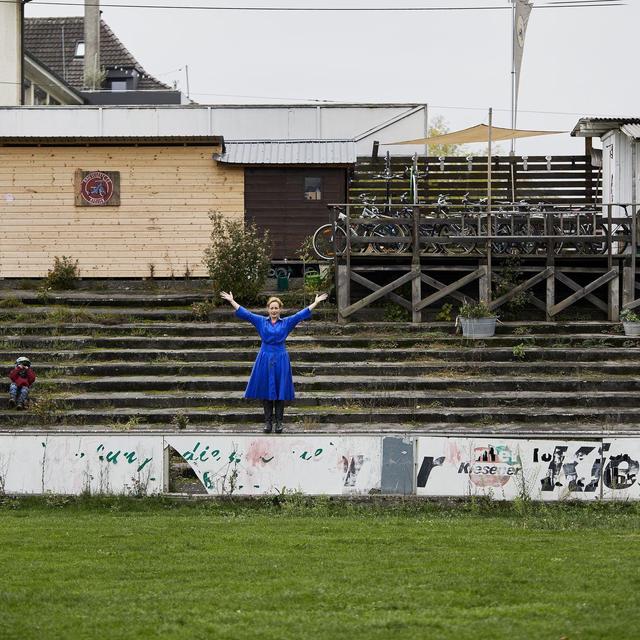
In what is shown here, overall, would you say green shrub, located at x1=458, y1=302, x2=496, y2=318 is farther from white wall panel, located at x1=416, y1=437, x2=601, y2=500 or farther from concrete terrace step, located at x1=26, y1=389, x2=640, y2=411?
white wall panel, located at x1=416, y1=437, x2=601, y2=500

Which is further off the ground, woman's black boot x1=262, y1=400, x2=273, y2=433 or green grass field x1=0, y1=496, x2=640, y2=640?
woman's black boot x1=262, y1=400, x2=273, y2=433

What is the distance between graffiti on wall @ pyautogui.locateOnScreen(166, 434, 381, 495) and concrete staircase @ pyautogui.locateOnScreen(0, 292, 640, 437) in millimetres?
3167

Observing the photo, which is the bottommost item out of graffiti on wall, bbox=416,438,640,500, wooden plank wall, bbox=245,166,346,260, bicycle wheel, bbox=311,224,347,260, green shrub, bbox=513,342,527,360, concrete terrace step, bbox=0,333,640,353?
graffiti on wall, bbox=416,438,640,500

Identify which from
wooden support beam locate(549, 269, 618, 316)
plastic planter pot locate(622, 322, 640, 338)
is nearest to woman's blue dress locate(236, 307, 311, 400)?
plastic planter pot locate(622, 322, 640, 338)

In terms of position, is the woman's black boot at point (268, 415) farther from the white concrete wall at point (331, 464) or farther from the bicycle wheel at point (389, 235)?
the bicycle wheel at point (389, 235)

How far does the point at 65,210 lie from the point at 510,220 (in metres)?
9.26

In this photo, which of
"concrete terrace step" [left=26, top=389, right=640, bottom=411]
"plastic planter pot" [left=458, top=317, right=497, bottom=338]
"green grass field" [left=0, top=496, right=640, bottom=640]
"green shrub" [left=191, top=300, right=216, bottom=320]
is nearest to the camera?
"green grass field" [left=0, top=496, right=640, bottom=640]

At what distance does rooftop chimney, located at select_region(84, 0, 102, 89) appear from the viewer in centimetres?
5323

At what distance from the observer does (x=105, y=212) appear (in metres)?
25.8

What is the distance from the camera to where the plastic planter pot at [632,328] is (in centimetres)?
2117

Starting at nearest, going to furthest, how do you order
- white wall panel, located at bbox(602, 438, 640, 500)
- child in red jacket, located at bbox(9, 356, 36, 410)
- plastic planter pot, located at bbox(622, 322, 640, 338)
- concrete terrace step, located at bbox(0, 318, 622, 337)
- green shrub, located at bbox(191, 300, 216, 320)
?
white wall panel, located at bbox(602, 438, 640, 500)
child in red jacket, located at bbox(9, 356, 36, 410)
plastic planter pot, located at bbox(622, 322, 640, 338)
concrete terrace step, located at bbox(0, 318, 622, 337)
green shrub, located at bbox(191, 300, 216, 320)

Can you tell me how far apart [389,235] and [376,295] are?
153cm

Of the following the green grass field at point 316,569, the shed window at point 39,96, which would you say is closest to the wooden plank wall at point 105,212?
the green grass field at point 316,569

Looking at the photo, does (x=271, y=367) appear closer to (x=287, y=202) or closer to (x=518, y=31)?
(x=287, y=202)
